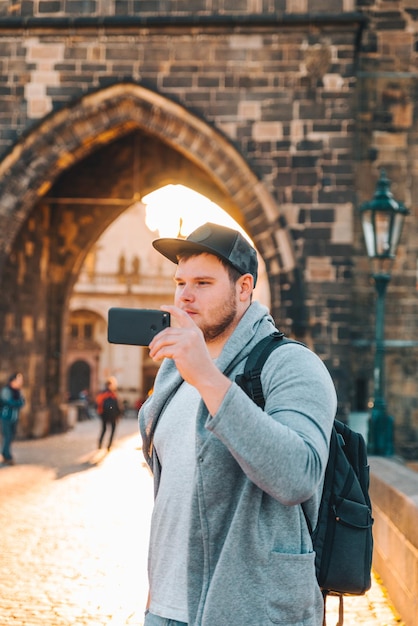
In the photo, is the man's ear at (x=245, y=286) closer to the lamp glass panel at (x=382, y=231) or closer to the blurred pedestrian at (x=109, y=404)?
the lamp glass panel at (x=382, y=231)

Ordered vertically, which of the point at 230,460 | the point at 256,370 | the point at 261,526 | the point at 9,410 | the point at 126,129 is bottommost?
the point at 9,410

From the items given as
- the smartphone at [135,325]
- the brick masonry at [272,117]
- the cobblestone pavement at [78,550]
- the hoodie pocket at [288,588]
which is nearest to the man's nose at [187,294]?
the smartphone at [135,325]

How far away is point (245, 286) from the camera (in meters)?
2.03

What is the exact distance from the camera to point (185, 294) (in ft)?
6.31

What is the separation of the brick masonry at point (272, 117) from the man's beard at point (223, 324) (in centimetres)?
964

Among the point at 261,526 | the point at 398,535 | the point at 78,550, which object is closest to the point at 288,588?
the point at 261,526

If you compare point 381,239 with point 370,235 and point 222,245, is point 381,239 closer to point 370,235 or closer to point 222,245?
point 370,235

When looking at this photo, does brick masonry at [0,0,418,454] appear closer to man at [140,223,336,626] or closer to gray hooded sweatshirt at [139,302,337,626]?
man at [140,223,336,626]

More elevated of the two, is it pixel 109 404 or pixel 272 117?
pixel 272 117

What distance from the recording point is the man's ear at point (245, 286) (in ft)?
6.57

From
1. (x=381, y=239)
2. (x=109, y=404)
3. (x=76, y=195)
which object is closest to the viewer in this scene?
(x=381, y=239)

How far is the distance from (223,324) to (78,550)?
4.70 m

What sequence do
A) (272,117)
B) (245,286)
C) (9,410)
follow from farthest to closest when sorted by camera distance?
(272,117), (9,410), (245,286)

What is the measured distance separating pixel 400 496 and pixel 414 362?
329 inches
